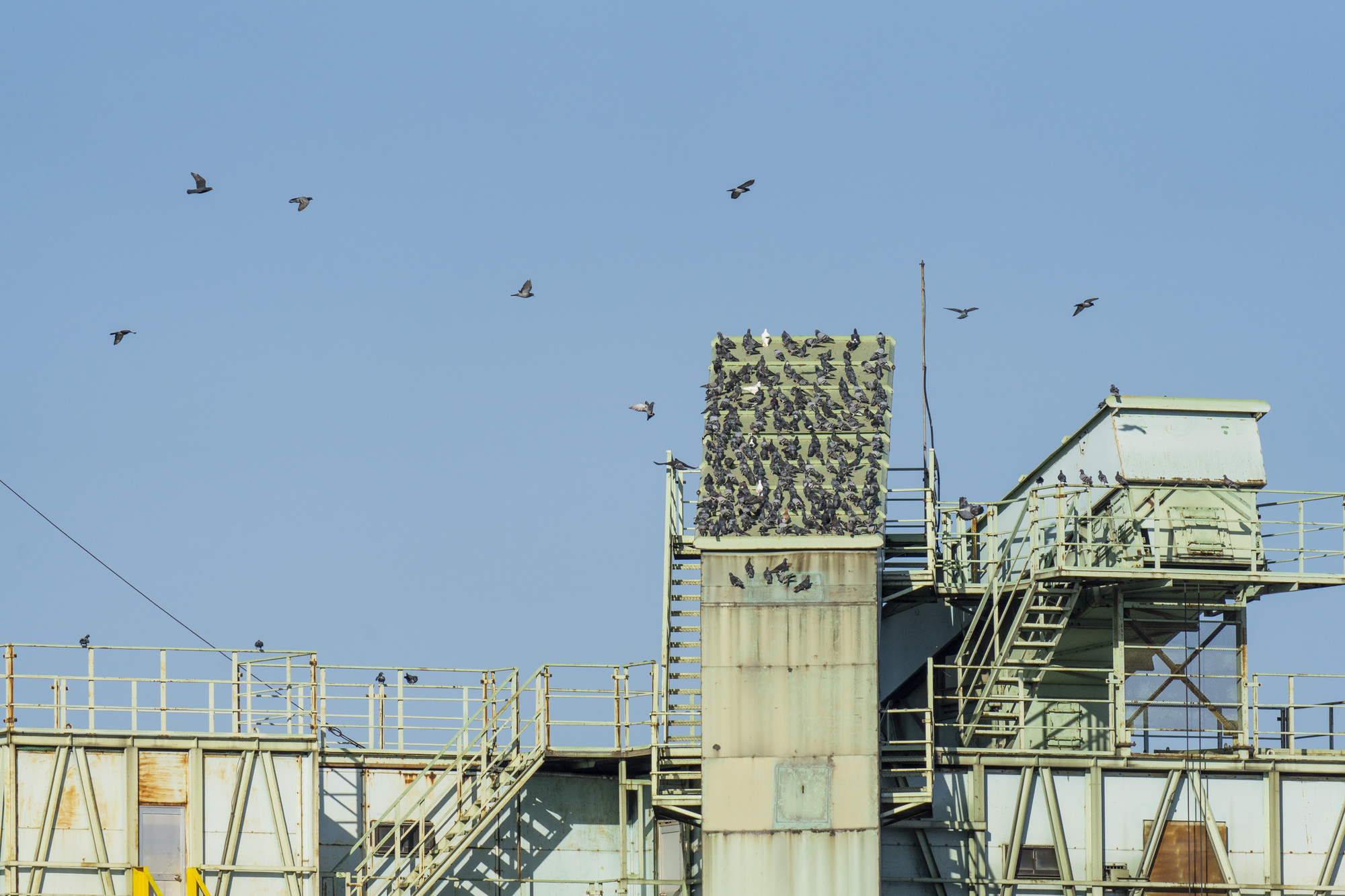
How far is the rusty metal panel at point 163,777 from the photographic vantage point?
4562 cm

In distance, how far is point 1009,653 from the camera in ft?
156

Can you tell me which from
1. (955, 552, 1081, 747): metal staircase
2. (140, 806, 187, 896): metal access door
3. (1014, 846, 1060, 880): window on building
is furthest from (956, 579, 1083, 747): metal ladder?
(140, 806, 187, 896): metal access door

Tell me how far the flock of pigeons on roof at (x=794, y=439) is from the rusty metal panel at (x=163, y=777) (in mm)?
11241

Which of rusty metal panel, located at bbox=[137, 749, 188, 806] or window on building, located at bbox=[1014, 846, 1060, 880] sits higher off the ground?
rusty metal panel, located at bbox=[137, 749, 188, 806]

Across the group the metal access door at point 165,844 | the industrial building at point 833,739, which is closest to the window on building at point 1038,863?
the industrial building at point 833,739

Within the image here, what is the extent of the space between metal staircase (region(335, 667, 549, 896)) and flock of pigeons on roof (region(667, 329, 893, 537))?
232 inches

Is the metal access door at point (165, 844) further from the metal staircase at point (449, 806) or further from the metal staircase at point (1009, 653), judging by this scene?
the metal staircase at point (1009, 653)

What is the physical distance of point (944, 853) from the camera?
46.4 metres

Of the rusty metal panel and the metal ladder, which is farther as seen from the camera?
the metal ladder

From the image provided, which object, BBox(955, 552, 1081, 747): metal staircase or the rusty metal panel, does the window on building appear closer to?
BBox(955, 552, 1081, 747): metal staircase

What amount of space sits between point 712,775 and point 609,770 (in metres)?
6.12

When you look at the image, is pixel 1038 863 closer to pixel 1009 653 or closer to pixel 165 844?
pixel 1009 653

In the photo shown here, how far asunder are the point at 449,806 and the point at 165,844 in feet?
19.4

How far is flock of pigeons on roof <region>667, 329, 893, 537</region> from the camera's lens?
147 ft
